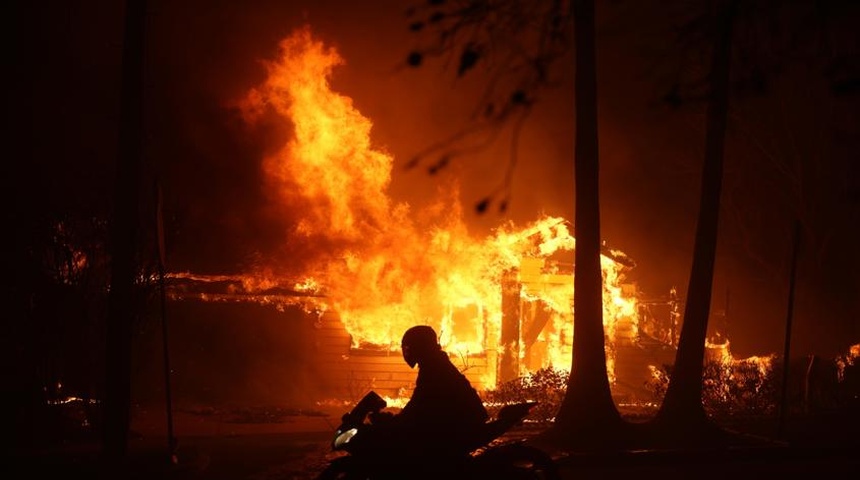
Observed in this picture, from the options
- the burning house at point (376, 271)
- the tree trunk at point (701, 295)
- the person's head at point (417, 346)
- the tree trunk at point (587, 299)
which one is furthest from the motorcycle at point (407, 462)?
the burning house at point (376, 271)

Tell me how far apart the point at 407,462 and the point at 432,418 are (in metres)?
0.41

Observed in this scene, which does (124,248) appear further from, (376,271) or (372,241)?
(372,241)

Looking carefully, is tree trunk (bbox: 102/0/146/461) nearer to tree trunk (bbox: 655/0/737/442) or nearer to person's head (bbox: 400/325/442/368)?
person's head (bbox: 400/325/442/368)

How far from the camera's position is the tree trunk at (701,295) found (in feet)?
44.7

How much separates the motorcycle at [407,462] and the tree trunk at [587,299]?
5.91 metres

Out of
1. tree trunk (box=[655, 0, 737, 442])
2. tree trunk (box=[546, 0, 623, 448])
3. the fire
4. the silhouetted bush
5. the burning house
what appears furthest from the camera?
the fire

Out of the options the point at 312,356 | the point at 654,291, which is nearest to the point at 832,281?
the point at 654,291

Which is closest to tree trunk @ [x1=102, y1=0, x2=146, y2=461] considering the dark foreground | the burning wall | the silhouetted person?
the dark foreground

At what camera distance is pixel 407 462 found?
268 inches

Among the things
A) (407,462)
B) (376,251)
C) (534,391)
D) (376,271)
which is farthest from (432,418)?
(376,251)

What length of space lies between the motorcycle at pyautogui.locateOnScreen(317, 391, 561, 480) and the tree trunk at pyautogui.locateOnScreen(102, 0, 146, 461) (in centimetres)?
362

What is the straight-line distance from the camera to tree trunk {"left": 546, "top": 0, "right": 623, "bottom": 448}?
13039 millimetres

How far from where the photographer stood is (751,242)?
33500mm

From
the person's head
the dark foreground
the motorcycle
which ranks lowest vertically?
the dark foreground
